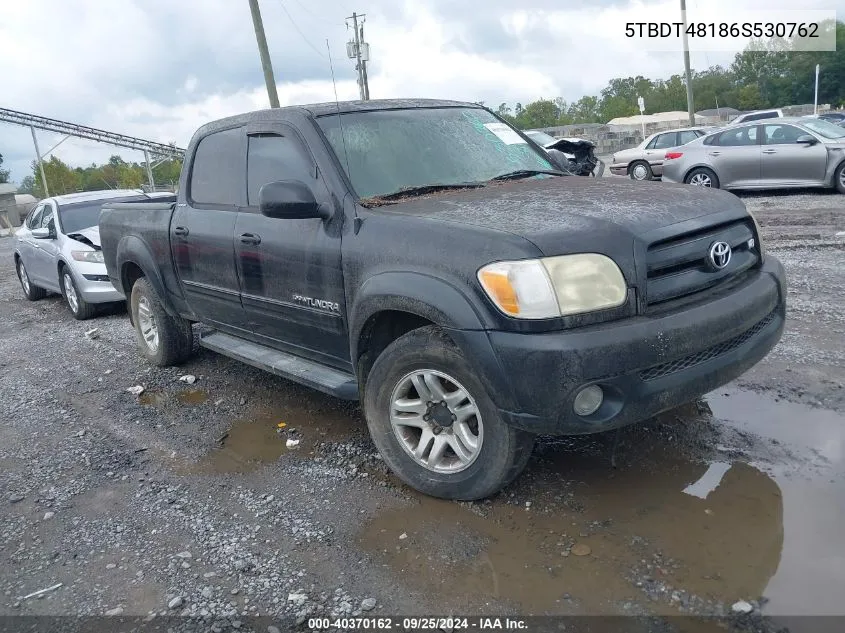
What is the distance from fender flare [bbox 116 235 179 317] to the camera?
535 centimetres

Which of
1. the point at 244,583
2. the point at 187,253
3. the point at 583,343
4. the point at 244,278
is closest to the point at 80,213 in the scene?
the point at 187,253

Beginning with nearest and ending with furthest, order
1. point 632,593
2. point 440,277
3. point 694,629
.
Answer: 1. point 694,629
2. point 632,593
3. point 440,277

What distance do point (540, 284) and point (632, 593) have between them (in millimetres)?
1208

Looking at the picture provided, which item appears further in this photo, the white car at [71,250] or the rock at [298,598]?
the white car at [71,250]

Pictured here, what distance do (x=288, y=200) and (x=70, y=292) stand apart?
6.37 meters

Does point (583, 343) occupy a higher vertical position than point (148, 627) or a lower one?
higher

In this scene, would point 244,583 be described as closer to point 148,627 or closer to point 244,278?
point 148,627

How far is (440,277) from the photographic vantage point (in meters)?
2.96

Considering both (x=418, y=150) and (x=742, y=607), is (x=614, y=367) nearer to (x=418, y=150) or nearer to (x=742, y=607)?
(x=742, y=607)

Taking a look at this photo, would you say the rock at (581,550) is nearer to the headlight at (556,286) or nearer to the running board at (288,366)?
the headlight at (556,286)

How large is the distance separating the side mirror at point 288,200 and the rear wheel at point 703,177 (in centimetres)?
1151

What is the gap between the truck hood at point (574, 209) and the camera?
2.85 metres

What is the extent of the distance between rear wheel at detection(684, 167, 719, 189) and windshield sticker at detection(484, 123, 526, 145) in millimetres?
9840

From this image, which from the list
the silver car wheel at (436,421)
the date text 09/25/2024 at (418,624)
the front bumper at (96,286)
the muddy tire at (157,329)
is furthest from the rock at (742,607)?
the front bumper at (96,286)
